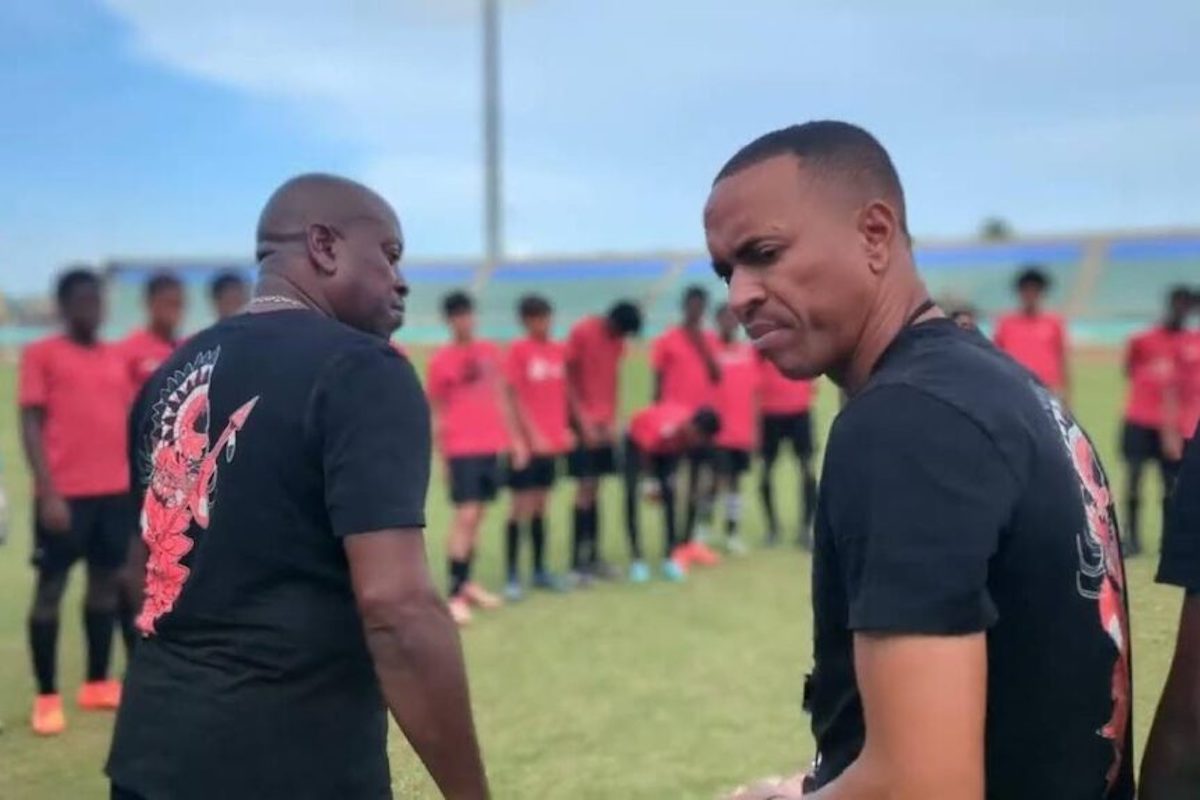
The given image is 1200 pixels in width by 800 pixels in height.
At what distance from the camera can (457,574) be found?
789cm

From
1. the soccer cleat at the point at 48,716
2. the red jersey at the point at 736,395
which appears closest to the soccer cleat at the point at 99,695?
the soccer cleat at the point at 48,716

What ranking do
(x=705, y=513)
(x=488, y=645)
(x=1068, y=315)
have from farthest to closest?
(x=1068, y=315) < (x=705, y=513) < (x=488, y=645)

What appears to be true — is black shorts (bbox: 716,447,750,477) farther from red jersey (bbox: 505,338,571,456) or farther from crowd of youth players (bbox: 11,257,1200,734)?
red jersey (bbox: 505,338,571,456)

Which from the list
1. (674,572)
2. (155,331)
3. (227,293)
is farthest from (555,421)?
(155,331)

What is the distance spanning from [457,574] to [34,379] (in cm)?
304

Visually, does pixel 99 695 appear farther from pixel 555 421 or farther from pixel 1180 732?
pixel 1180 732

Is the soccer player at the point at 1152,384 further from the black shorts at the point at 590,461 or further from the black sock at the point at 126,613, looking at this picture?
the black sock at the point at 126,613

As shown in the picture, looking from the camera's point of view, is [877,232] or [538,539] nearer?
[877,232]

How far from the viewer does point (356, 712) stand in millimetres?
2166

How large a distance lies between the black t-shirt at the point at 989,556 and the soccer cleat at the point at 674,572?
7.18 meters

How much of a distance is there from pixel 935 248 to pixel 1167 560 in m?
30.0

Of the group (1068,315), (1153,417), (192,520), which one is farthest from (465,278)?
(192,520)

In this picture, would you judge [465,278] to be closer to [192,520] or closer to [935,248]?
[935,248]

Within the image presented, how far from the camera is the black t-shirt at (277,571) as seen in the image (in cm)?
203
